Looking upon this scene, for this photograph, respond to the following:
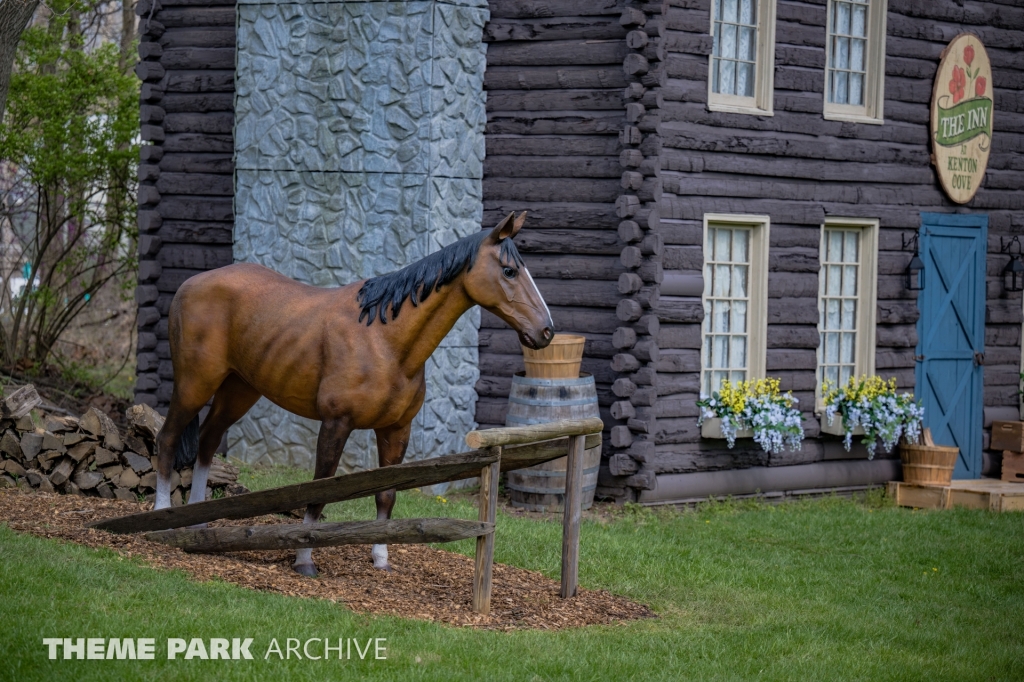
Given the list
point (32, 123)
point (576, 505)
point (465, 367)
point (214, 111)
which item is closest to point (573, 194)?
point (465, 367)

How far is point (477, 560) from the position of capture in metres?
6.47

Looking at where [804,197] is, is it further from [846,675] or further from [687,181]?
[846,675]

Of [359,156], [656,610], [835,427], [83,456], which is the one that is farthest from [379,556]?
[835,427]

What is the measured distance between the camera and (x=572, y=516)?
706cm

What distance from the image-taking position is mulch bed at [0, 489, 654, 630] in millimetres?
6559

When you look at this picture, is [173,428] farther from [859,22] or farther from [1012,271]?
[1012,271]

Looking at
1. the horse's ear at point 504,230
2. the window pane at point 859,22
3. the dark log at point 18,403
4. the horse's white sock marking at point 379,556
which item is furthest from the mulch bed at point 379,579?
the window pane at point 859,22

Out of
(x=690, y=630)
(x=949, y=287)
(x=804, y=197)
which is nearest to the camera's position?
(x=690, y=630)

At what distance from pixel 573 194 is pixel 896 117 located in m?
3.88

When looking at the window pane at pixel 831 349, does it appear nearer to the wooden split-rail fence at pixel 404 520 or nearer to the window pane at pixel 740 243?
the window pane at pixel 740 243

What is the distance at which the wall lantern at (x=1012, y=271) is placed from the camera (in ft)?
43.5

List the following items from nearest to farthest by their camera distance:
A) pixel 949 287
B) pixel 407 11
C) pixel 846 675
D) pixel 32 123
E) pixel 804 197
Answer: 1. pixel 846 675
2. pixel 407 11
3. pixel 804 197
4. pixel 949 287
5. pixel 32 123

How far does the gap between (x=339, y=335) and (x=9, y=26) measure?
180 inches

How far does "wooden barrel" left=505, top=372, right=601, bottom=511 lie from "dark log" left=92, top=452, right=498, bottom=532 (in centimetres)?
357
